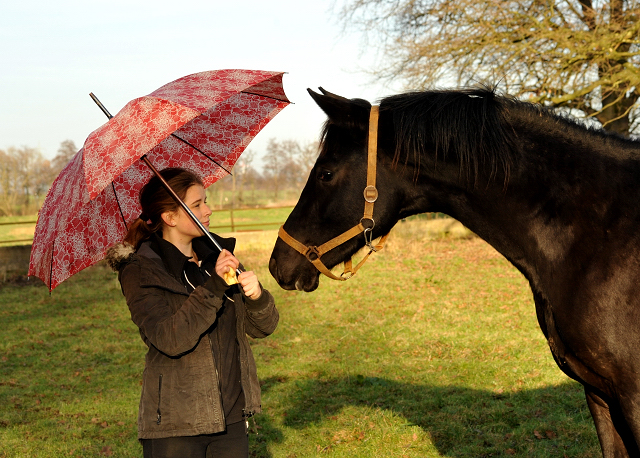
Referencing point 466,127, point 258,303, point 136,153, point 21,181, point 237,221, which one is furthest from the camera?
point 21,181

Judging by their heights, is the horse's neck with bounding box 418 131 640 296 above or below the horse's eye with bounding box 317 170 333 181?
below

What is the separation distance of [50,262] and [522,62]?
11533 mm

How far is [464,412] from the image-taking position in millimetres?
4770

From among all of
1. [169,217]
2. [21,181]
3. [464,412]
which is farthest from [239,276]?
[21,181]

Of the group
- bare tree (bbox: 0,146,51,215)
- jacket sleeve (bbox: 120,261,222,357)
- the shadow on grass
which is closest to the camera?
jacket sleeve (bbox: 120,261,222,357)

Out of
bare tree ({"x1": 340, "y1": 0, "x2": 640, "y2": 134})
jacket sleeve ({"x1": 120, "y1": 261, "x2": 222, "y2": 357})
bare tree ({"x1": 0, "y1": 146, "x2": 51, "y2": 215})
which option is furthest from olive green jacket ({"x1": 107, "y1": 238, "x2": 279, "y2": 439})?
bare tree ({"x1": 0, "y1": 146, "x2": 51, "y2": 215})

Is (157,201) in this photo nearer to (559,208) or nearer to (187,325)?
(187,325)

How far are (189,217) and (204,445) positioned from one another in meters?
1.04

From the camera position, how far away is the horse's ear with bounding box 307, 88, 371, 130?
2381 millimetres

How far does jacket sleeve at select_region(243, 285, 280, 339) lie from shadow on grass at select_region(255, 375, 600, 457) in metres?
2.04

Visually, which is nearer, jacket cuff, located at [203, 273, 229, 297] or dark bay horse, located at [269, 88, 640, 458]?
dark bay horse, located at [269, 88, 640, 458]

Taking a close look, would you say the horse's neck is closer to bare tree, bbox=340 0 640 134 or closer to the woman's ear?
the woman's ear

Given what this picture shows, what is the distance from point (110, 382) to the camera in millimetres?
6141

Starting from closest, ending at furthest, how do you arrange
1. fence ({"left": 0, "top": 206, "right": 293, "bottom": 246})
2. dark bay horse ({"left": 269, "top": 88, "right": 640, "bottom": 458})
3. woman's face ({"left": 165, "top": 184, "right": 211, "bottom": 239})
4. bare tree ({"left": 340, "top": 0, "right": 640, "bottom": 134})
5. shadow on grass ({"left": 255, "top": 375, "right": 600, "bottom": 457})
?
dark bay horse ({"left": 269, "top": 88, "right": 640, "bottom": 458}) → woman's face ({"left": 165, "top": 184, "right": 211, "bottom": 239}) → shadow on grass ({"left": 255, "top": 375, "right": 600, "bottom": 457}) → bare tree ({"left": 340, "top": 0, "right": 640, "bottom": 134}) → fence ({"left": 0, "top": 206, "right": 293, "bottom": 246})
